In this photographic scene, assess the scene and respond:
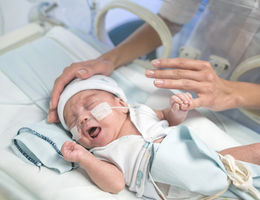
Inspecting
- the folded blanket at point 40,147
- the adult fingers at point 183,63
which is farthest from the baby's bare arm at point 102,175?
the adult fingers at point 183,63

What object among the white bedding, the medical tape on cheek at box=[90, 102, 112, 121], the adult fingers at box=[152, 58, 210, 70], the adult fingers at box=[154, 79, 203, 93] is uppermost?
the adult fingers at box=[152, 58, 210, 70]

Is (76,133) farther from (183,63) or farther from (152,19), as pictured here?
Answer: (152,19)

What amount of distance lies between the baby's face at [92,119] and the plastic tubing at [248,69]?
0.65m

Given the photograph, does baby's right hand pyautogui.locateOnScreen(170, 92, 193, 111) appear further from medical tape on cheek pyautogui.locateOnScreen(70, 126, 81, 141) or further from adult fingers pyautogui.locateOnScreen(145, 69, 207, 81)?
medical tape on cheek pyautogui.locateOnScreen(70, 126, 81, 141)

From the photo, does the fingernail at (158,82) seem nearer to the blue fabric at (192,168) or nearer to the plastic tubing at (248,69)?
the blue fabric at (192,168)

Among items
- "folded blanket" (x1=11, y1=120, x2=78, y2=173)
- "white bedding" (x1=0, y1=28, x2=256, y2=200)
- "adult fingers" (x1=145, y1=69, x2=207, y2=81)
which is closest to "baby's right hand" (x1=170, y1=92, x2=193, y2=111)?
"adult fingers" (x1=145, y1=69, x2=207, y2=81)

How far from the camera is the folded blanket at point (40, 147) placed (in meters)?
0.99

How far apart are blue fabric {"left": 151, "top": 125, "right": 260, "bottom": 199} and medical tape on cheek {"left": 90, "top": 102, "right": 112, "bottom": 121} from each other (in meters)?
0.26

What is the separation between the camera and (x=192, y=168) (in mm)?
922

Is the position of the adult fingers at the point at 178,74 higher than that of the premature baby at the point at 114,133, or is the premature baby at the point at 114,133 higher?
the adult fingers at the point at 178,74

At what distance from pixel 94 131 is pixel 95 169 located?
0.63 ft

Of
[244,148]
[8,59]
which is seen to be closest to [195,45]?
[244,148]

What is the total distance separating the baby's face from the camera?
1.05 meters

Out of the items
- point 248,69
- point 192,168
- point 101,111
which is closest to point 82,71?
point 101,111
